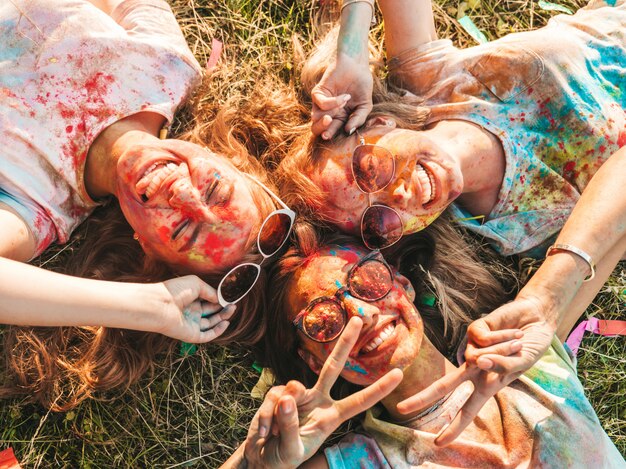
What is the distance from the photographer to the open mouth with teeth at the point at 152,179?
3092 millimetres

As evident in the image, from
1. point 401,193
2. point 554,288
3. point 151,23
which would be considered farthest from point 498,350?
point 151,23

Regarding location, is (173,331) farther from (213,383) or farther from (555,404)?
(555,404)

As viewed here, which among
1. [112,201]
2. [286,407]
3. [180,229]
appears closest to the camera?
[286,407]

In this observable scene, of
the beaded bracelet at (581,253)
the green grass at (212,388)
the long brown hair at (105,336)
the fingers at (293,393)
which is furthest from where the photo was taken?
the green grass at (212,388)

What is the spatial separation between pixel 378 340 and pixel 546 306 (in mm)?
1003

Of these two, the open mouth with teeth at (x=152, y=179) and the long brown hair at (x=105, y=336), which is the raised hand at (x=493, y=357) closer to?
the long brown hair at (x=105, y=336)

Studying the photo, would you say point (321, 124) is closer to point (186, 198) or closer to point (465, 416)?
point (186, 198)

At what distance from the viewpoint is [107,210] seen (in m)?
3.96

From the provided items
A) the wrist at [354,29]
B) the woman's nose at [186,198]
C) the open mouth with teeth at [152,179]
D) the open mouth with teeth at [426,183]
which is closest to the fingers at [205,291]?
the woman's nose at [186,198]

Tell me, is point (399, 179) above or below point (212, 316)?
above

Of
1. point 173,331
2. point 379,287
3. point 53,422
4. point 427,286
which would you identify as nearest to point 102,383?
point 53,422

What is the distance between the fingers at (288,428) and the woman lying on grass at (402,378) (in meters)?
0.54

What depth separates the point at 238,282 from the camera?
3.42m

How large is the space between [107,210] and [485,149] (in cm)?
251
